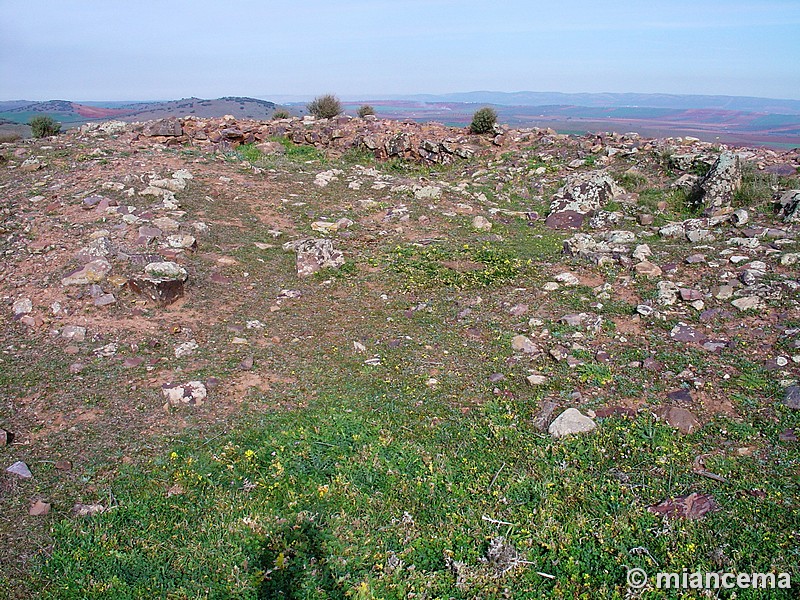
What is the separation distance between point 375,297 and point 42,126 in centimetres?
1547

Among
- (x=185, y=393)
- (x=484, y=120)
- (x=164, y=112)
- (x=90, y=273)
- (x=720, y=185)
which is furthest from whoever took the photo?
(x=164, y=112)

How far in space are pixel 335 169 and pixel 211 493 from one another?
10.6m

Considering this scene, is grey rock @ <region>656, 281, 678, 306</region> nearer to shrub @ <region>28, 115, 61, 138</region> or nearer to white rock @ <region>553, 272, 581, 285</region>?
white rock @ <region>553, 272, 581, 285</region>

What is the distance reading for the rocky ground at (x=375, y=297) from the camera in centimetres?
488

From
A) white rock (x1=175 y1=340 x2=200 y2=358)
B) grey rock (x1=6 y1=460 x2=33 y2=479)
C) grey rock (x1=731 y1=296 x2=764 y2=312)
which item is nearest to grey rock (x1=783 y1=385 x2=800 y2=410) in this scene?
grey rock (x1=731 y1=296 x2=764 y2=312)

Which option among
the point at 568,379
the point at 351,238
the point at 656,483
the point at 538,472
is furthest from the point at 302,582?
the point at 351,238

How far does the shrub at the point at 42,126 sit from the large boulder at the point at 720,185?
1899cm

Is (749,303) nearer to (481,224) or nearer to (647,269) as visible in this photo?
(647,269)

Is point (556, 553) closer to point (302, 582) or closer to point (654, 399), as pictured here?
point (302, 582)

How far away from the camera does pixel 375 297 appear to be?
761 cm

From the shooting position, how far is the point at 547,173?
13031mm

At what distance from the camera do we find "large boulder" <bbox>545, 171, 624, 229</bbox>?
1024 centimetres

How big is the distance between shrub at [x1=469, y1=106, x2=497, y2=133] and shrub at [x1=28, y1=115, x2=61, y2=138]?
1396 cm

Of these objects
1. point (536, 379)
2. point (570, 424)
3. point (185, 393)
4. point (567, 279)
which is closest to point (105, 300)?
point (185, 393)
